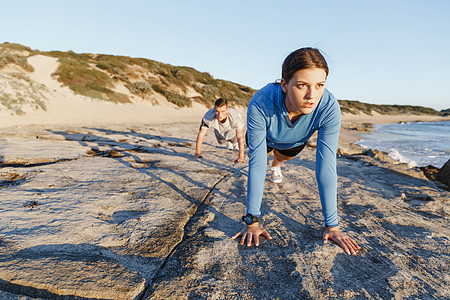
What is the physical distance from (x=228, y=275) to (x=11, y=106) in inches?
443

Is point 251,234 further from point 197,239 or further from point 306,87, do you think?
point 306,87

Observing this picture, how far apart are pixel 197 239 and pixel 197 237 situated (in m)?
0.03

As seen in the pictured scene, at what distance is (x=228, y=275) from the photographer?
4.06ft

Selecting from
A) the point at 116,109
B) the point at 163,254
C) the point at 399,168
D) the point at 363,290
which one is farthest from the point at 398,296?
the point at 116,109

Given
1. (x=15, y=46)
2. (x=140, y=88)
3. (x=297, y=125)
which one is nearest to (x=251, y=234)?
(x=297, y=125)

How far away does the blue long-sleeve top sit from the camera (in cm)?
160

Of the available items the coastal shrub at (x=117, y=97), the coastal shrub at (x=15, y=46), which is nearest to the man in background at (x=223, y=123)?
the coastal shrub at (x=117, y=97)

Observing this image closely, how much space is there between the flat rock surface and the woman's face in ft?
2.90

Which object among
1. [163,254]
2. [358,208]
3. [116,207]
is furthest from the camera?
[358,208]

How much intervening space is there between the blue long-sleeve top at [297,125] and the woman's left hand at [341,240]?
0.14ft

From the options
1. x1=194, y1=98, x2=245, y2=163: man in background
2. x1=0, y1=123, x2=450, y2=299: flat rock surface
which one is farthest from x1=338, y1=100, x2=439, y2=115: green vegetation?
x1=0, y1=123, x2=450, y2=299: flat rock surface

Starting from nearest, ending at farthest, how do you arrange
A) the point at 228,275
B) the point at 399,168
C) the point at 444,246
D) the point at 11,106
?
1. the point at 228,275
2. the point at 444,246
3. the point at 399,168
4. the point at 11,106

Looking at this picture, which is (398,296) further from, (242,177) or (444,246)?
(242,177)

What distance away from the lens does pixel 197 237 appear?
5.18 feet
